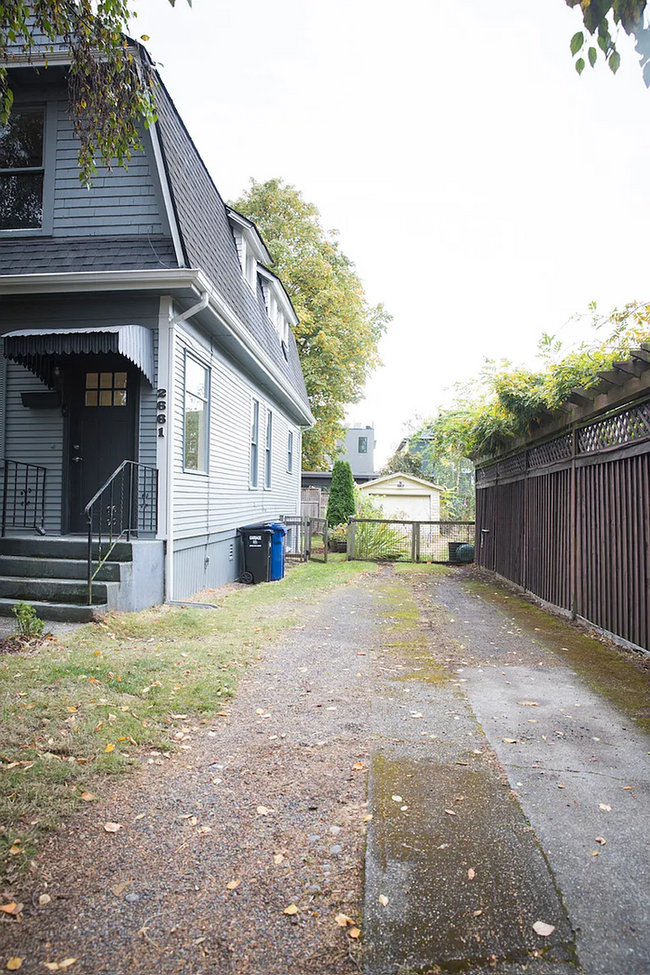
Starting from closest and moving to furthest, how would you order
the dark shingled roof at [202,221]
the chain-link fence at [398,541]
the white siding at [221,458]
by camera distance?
the dark shingled roof at [202,221] < the white siding at [221,458] < the chain-link fence at [398,541]

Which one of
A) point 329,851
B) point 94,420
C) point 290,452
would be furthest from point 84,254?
point 290,452

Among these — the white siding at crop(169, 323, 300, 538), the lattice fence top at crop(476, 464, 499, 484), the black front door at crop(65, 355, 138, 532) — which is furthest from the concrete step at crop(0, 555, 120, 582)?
the lattice fence top at crop(476, 464, 499, 484)

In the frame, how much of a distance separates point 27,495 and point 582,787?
752cm

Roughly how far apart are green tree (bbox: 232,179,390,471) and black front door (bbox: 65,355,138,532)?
14980mm

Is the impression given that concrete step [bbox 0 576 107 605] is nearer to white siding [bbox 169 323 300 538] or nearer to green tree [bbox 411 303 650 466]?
white siding [bbox 169 323 300 538]

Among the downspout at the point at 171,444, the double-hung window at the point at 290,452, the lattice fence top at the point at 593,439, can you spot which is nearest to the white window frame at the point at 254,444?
the double-hung window at the point at 290,452

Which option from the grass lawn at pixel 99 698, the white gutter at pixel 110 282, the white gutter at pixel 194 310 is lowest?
the grass lawn at pixel 99 698

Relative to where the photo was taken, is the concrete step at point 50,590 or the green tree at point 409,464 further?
the green tree at point 409,464

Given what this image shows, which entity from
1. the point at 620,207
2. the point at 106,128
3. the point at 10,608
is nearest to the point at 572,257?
the point at 620,207

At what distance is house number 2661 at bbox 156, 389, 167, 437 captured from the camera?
7934 mm

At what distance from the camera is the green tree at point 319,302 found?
2342 cm

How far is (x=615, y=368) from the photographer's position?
5609 millimetres

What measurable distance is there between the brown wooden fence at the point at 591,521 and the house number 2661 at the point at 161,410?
201 inches

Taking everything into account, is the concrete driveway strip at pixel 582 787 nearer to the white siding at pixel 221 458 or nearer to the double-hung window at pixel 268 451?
the white siding at pixel 221 458
